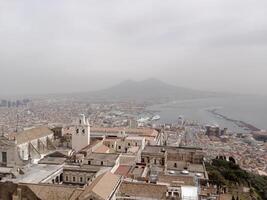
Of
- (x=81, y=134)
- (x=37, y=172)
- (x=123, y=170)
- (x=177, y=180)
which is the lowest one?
(x=123, y=170)

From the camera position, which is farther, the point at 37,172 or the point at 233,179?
the point at 233,179

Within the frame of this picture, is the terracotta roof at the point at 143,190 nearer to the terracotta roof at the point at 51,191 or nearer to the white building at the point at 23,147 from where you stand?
the terracotta roof at the point at 51,191

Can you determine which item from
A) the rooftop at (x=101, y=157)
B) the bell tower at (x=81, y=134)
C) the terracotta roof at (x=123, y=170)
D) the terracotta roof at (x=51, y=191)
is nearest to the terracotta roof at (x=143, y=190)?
the terracotta roof at (x=51, y=191)

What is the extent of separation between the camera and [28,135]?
38.1m

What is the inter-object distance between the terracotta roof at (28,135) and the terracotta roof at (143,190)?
1565 cm

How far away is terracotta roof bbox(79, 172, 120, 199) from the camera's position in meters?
21.1

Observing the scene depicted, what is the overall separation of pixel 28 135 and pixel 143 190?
1904 centimetres

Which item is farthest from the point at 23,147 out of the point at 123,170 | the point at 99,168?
the point at 123,170

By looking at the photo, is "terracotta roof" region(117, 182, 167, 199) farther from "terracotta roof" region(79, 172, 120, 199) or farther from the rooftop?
the rooftop

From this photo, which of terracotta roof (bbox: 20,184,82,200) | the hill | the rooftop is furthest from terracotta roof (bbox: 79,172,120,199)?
the hill

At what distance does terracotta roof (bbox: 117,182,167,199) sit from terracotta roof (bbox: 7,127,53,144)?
51.3 feet

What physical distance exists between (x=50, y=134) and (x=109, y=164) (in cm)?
1448

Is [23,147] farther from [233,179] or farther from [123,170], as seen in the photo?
[233,179]

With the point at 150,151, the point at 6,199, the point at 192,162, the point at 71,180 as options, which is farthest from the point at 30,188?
the point at 192,162
